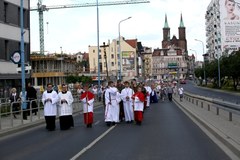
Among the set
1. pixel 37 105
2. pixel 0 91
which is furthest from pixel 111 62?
pixel 37 105

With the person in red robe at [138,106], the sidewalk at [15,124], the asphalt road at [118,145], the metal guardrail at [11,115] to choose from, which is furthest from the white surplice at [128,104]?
the metal guardrail at [11,115]

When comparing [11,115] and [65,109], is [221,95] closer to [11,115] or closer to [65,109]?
[65,109]

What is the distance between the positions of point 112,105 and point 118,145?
293 inches

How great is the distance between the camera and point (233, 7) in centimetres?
8481

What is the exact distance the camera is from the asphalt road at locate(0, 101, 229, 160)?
1150cm

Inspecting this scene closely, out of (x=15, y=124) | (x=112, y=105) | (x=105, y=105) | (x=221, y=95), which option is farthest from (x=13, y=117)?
(x=221, y=95)

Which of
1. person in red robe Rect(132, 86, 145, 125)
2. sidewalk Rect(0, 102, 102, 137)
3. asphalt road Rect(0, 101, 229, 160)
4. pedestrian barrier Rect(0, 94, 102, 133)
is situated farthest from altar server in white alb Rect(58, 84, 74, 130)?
person in red robe Rect(132, 86, 145, 125)

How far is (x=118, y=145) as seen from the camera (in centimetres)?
1355

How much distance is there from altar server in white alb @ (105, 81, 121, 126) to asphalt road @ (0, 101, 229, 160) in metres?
1.95

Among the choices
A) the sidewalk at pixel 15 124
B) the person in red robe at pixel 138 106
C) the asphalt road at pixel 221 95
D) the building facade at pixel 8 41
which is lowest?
the asphalt road at pixel 221 95

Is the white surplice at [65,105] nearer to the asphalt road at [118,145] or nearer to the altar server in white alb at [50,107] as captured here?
the altar server in white alb at [50,107]

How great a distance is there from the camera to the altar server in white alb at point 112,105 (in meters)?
20.7

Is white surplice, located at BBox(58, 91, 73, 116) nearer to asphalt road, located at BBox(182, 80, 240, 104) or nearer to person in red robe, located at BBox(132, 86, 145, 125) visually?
person in red robe, located at BBox(132, 86, 145, 125)

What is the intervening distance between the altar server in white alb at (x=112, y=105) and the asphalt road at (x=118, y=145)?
195 centimetres
